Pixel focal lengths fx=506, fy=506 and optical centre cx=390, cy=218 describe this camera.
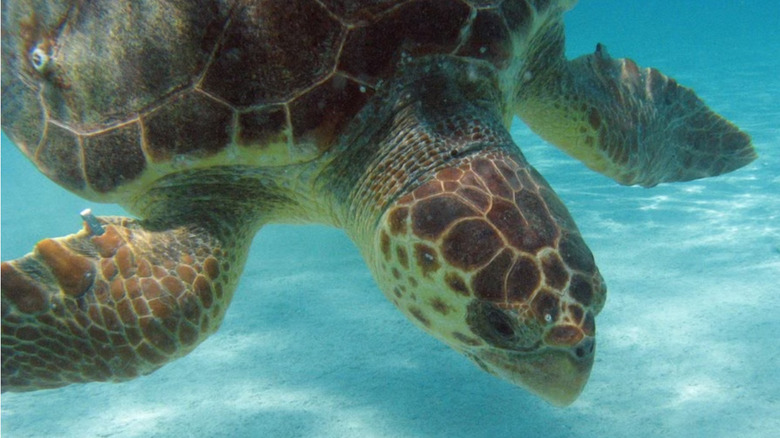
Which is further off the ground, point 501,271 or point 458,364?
point 501,271

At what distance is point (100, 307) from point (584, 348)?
7.48 feet

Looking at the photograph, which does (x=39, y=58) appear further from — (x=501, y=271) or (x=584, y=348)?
(x=584, y=348)

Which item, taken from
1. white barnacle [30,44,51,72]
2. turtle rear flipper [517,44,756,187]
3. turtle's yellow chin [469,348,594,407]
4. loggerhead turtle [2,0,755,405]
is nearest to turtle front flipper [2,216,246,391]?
loggerhead turtle [2,0,755,405]

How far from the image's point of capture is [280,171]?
285 centimetres

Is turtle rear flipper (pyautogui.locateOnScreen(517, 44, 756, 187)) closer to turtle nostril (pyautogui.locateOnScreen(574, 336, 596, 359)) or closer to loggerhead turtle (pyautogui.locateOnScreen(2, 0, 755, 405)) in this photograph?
loggerhead turtle (pyautogui.locateOnScreen(2, 0, 755, 405))

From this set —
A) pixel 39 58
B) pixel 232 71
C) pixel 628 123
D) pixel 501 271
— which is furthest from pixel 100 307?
pixel 628 123

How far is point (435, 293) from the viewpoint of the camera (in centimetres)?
226

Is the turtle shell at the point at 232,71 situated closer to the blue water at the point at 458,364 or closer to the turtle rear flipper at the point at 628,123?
the turtle rear flipper at the point at 628,123

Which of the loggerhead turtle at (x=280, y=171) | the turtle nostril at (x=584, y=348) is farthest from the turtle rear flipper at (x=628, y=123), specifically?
the turtle nostril at (x=584, y=348)

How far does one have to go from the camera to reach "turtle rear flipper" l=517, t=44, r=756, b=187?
390 cm

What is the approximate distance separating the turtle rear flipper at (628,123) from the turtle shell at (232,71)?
4.10 feet

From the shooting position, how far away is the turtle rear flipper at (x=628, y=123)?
3.90 meters

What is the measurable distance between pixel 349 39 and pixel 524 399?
128 inches

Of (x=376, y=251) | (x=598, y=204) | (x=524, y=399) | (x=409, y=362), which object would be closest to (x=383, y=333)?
(x=409, y=362)
